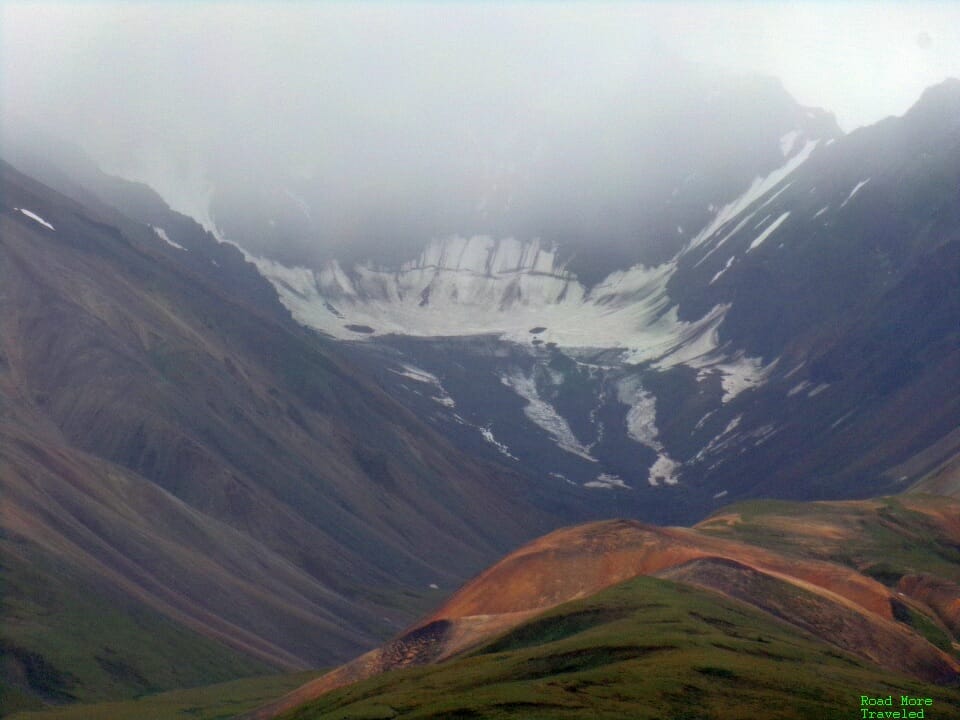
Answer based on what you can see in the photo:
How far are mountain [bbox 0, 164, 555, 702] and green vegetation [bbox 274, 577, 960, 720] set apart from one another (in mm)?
40625

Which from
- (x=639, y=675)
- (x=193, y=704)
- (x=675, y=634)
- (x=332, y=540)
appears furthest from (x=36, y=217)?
(x=639, y=675)

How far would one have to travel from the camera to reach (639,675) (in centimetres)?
3709

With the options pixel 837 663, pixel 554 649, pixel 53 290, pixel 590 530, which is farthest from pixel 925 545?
pixel 53 290

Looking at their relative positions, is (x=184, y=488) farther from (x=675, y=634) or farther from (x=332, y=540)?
(x=675, y=634)

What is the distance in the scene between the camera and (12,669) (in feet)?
264

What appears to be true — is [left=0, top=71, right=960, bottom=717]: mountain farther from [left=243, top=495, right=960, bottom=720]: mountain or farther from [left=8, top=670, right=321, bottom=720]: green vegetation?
[left=8, top=670, right=321, bottom=720]: green vegetation

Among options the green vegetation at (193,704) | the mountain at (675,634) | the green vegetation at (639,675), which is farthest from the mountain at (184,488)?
the green vegetation at (639,675)

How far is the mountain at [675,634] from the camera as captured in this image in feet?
119

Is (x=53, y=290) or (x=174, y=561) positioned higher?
(x=53, y=290)

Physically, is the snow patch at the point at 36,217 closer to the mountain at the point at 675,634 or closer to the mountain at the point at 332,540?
the mountain at the point at 332,540

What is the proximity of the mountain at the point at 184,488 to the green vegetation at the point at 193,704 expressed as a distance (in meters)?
3.65

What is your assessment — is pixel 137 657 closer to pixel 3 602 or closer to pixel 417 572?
pixel 3 602

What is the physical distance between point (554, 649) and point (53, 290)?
379 ft

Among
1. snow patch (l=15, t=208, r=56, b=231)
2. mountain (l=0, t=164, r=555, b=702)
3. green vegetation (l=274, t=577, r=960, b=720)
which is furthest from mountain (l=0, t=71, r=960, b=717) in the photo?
snow patch (l=15, t=208, r=56, b=231)
